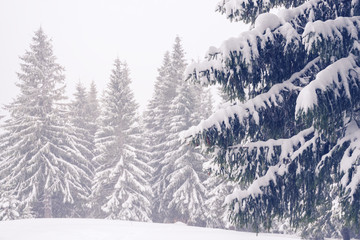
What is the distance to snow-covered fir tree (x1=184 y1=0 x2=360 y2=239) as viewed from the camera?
4.74 m

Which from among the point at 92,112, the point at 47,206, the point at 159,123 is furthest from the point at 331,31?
the point at 92,112

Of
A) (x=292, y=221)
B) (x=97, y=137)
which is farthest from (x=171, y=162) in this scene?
(x=292, y=221)

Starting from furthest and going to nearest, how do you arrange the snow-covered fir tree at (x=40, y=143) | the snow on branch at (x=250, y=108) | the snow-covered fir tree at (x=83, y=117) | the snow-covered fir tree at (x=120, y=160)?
the snow-covered fir tree at (x=83, y=117)
the snow-covered fir tree at (x=120, y=160)
the snow-covered fir tree at (x=40, y=143)
the snow on branch at (x=250, y=108)

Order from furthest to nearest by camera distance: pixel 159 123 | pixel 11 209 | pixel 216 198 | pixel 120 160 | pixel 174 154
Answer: pixel 159 123 < pixel 174 154 < pixel 120 160 < pixel 216 198 < pixel 11 209

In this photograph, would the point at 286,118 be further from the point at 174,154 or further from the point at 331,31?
the point at 174,154

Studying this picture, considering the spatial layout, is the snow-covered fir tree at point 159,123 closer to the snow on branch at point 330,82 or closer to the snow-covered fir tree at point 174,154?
the snow-covered fir tree at point 174,154

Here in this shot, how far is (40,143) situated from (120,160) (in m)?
6.00

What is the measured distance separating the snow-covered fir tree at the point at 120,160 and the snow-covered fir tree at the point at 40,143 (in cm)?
215

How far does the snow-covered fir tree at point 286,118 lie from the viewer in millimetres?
4738

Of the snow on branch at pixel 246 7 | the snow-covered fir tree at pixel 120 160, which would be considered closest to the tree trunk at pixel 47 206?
the snow-covered fir tree at pixel 120 160

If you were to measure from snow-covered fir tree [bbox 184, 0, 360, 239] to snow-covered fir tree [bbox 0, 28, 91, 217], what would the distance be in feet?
67.9

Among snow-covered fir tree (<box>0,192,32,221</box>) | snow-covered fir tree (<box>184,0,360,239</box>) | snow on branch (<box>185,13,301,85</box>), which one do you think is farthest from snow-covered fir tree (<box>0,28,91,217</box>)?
snow on branch (<box>185,13,301,85</box>)

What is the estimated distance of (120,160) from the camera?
26875mm

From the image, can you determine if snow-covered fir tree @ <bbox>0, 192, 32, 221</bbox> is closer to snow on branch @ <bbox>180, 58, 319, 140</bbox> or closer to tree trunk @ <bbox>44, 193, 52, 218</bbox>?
tree trunk @ <bbox>44, 193, 52, 218</bbox>
